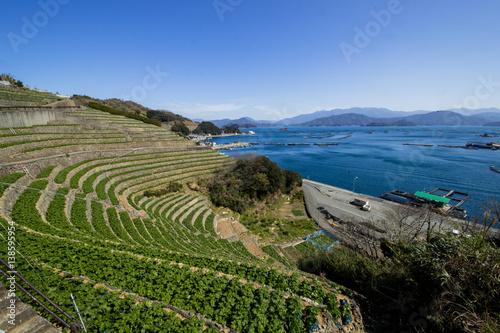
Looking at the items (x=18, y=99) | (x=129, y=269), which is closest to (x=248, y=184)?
(x=129, y=269)

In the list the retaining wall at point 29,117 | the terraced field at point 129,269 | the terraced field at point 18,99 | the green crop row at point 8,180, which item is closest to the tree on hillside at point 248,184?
the terraced field at point 129,269

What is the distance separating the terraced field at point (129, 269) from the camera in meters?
5.32

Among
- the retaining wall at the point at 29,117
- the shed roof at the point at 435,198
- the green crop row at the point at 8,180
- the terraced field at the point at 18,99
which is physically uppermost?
the terraced field at the point at 18,99

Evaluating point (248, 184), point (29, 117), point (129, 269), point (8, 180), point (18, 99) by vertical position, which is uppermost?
point (18, 99)

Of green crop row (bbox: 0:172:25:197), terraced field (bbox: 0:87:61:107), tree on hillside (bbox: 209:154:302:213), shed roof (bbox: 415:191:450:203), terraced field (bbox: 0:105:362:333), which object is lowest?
shed roof (bbox: 415:191:450:203)

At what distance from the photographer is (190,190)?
27766 millimetres

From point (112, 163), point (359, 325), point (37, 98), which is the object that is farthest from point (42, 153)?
point (359, 325)

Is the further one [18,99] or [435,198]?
[435,198]

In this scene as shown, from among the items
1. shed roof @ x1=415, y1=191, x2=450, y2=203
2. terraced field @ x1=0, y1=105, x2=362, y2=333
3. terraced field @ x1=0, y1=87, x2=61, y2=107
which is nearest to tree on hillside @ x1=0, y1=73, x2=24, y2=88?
terraced field @ x1=0, y1=87, x2=61, y2=107

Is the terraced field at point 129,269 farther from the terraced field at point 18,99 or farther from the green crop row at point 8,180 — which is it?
the terraced field at point 18,99

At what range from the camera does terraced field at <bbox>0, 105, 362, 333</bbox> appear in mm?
5316

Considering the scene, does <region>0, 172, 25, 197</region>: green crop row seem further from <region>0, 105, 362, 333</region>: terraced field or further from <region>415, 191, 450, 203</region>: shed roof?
<region>415, 191, 450, 203</region>: shed roof

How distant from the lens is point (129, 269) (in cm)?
703

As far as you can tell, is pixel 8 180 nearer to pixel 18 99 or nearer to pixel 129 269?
pixel 129 269
